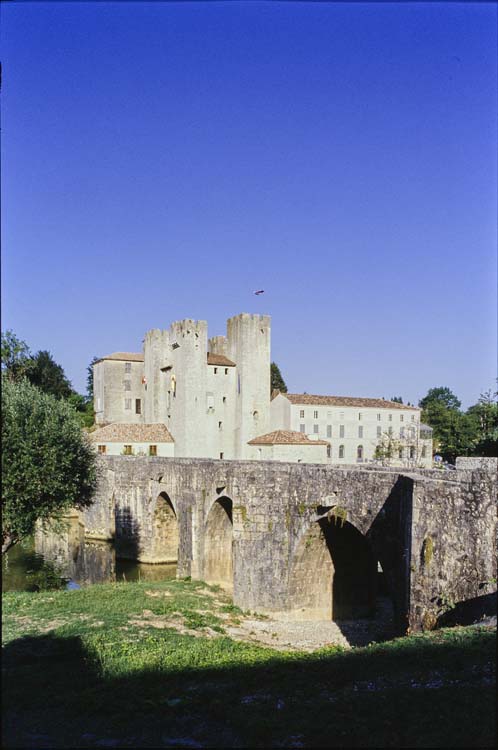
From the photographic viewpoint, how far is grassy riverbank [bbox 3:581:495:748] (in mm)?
8109

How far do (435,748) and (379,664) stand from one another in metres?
3.97

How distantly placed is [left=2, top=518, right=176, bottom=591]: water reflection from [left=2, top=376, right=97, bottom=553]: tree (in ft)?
20.4

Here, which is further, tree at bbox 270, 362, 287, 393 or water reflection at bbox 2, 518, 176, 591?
tree at bbox 270, 362, 287, 393

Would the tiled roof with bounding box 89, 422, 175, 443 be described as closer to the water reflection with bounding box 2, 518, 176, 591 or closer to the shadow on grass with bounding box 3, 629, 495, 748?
the water reflection with bounding box 2, 518, 176, 591

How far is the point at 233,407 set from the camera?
5712 cm

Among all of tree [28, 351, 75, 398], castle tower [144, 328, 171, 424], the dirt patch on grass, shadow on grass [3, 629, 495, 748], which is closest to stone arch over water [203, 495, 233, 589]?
the dirt patch on grass

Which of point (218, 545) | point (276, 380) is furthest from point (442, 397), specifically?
point (218, 545)

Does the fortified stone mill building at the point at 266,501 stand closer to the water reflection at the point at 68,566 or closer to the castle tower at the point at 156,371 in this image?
the castle tower at the point at 156,371

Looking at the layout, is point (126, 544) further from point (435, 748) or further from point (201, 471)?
point (435, 748)

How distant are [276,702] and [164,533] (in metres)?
27.5

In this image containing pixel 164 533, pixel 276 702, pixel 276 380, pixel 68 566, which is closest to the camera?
pixel 276 702

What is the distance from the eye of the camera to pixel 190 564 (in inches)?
1142

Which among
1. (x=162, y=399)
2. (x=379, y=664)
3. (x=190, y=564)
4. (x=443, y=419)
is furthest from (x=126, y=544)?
(x=443, y=419)

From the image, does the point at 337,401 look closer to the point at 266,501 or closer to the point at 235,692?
the point at 266,501
